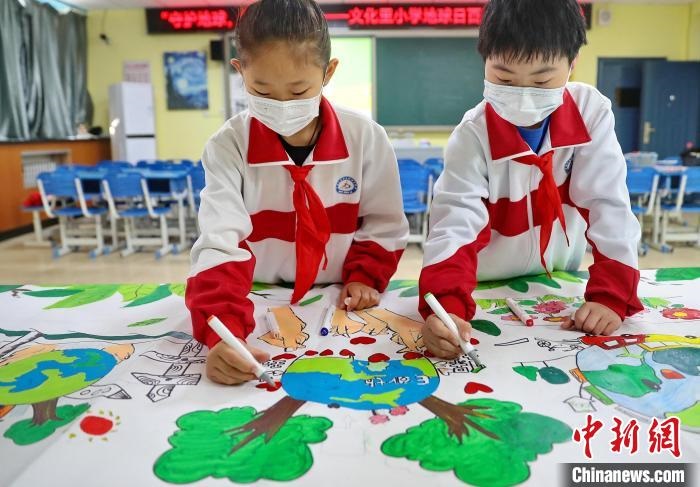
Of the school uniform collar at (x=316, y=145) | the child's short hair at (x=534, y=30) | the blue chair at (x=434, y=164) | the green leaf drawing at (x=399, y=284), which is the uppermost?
the child's short hair at (x=534, y=30)

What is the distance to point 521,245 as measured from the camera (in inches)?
49.5

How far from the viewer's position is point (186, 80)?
26.4 ft

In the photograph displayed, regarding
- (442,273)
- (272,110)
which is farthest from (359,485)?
(272,110)

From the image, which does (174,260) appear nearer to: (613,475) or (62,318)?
(62,318)

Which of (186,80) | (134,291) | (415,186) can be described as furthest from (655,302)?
(186,80)

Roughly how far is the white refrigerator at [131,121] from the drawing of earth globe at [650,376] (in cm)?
773

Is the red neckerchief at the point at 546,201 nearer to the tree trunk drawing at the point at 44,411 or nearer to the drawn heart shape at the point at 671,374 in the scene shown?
the drawn heart shape at the point at 671,374

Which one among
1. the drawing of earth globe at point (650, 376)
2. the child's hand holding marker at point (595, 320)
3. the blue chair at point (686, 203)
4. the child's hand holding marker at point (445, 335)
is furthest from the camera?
the blue chair at point (686, 203)

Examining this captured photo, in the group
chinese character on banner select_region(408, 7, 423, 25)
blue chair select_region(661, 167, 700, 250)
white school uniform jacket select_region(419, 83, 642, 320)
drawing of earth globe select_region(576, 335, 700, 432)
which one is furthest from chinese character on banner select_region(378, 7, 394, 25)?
drawing of earth globe select_region(576, 335, 700, 432)

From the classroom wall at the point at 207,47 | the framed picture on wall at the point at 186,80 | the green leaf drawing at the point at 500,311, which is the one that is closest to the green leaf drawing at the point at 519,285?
the green leaf drawing at the point at 500,311

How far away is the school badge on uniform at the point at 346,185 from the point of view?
1.23m

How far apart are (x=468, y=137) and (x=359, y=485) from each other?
785 mm

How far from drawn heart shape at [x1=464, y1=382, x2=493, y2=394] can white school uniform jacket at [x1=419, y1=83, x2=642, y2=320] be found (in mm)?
220

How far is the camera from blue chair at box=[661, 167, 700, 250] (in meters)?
4.62
